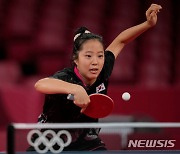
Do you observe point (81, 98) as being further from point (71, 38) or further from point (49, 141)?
point (71, 38)

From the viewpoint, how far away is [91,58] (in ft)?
11.1

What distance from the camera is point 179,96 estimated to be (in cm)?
616

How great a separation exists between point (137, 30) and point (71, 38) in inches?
161

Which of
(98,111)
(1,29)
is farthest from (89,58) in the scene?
(1,29)

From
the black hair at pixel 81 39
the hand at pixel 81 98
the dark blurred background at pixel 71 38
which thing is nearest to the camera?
the hand at pixel 81 98

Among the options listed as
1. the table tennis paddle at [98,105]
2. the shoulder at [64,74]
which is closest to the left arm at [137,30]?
the shoulder at [64,74]

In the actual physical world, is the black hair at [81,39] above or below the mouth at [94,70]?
above

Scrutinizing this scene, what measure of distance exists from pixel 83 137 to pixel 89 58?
1.45 feet

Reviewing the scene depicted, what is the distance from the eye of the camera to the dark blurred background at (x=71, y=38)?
7434 mm

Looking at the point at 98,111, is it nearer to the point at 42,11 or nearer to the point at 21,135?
the point at 21,135

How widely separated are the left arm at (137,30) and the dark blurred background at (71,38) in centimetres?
298

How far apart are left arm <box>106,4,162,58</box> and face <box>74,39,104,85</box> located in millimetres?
428

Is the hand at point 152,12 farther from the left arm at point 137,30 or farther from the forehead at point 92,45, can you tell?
the forehead at point 92,45

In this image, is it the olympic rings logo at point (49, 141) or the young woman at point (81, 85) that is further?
the young woman at point (81, 85)
